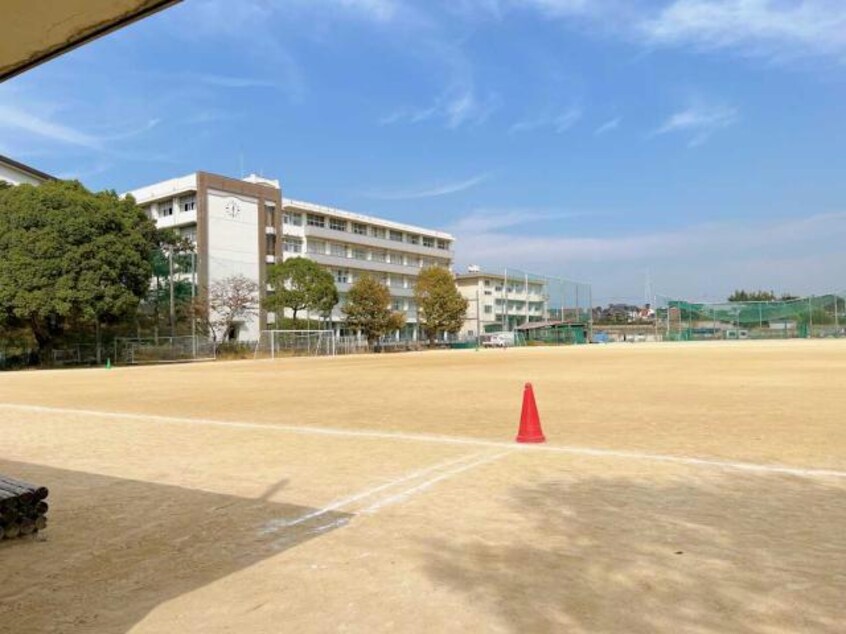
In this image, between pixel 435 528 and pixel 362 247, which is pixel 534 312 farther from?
pixel 435 528

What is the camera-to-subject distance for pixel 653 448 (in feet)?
26.5

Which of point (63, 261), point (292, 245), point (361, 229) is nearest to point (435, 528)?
point (63, 261)

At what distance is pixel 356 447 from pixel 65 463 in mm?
3397

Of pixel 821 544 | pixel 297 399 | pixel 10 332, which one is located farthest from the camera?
pixel 10 332

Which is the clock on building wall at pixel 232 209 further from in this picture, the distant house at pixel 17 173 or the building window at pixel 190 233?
the distant house at pixel 17 173

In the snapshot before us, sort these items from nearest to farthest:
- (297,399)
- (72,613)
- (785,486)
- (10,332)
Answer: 1. (72,613)
2. (785,486)
3. (297,399)
4. (10,332)

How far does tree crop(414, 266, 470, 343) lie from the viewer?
7556cm

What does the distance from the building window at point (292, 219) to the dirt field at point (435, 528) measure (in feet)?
215

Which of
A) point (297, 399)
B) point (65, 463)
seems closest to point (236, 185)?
point (297, 399)

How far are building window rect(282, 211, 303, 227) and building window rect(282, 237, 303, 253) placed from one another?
174cm

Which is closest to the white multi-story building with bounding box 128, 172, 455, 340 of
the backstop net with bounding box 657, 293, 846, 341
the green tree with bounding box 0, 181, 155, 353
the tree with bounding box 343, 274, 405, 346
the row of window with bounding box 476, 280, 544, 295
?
the tree with bounding box 343, 274, 405, 346

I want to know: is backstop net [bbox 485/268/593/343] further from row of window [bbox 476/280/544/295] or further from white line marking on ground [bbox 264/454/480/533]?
white line marking on ground [bbox 264/454/480/533]

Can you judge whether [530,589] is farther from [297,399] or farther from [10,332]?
[10,332]

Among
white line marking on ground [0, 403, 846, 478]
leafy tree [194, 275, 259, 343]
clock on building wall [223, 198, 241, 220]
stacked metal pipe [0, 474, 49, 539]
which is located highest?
clock on building wall [223, 198, 241, 220]
